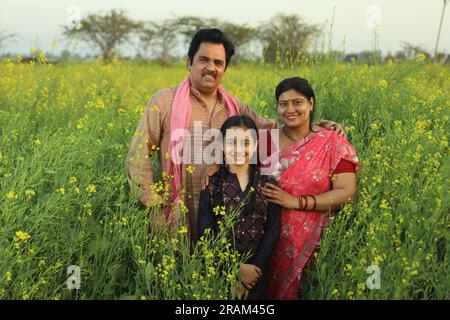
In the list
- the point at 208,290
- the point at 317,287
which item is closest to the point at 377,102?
the point at 317,287

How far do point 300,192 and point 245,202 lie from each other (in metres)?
0.37

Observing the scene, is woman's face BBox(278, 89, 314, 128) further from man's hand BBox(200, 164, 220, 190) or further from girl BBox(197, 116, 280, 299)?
man's hand BBox(200, 164, 220, 190)

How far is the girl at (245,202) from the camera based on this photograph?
261cm

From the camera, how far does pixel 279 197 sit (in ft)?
8.82

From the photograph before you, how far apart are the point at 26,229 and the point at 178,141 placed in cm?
96

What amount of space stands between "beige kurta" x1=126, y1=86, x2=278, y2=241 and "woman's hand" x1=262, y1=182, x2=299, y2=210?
0.49m

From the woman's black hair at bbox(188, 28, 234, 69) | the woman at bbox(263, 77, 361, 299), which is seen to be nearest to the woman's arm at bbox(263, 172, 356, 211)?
the woman at bbox(263, 77, 361, 299)

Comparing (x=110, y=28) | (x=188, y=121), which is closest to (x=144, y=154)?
(x=188, y=121)

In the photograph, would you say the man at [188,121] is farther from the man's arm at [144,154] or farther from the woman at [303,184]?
the woman at [303,184]

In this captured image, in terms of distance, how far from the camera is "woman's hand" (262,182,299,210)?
2684 mm

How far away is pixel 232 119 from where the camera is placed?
270 centimetres

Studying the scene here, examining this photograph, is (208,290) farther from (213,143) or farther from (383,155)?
(383,155)
